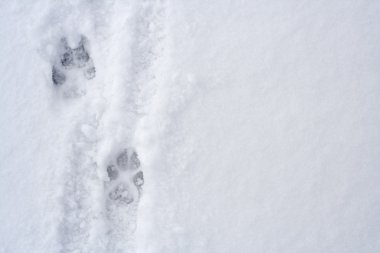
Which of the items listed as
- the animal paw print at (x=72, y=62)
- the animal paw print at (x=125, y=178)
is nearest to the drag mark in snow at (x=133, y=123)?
the animal paw print at (x=125, y=178)

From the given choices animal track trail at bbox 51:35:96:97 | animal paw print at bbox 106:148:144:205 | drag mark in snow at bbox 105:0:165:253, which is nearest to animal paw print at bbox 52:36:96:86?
animal track trail at bbox 51:35:96:97

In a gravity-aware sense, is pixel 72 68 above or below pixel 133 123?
above

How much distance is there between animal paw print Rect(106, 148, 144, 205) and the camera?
158cm

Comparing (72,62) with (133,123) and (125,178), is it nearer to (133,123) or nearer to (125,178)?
(133,123)

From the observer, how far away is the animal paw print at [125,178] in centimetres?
158

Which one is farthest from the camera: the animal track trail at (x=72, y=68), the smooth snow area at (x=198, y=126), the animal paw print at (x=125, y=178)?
the animal track trail at (x=72, y=68)

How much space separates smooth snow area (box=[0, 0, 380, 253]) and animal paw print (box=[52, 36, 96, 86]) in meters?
0.02

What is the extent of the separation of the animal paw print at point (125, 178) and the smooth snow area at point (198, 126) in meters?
0.03

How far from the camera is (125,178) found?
159 cm

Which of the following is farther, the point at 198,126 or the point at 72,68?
the point at 72,68

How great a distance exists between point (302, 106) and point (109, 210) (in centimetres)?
86

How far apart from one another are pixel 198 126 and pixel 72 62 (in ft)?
2.08

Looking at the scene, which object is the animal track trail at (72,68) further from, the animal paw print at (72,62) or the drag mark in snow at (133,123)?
the drag mark in snow at (133,123)

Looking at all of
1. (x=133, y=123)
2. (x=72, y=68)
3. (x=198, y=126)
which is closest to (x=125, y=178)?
(x=133, y=123)
